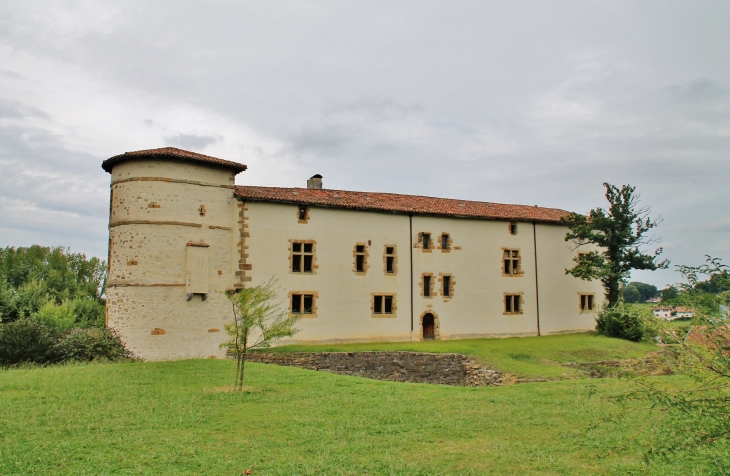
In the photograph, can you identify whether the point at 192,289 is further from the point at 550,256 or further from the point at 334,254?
the point at 550,256

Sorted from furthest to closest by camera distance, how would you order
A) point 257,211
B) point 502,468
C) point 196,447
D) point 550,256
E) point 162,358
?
point 550,256, point 257,211, point 162,358, point 196,447, point 502,468

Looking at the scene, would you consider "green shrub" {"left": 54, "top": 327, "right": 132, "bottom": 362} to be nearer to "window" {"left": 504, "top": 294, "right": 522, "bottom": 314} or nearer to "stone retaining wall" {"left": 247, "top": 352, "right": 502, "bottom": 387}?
"stone retaining wall" {"left": 247, "top": 352, "right": 502, "bottom": 387}

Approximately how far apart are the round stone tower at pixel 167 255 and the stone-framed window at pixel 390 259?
308 inches

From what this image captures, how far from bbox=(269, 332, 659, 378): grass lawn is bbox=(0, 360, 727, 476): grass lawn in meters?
5.67

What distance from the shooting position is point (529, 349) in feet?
81.7

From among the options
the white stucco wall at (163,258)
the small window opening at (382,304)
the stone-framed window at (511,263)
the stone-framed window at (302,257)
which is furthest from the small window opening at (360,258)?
the stone-framed window at (511,263)

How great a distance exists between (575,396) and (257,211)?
15.6 metres

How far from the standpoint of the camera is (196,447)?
884 centimetres

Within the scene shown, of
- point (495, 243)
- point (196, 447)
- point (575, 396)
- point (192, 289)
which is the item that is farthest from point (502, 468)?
point (495, 243)

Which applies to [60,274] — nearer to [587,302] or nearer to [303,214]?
[303,214]

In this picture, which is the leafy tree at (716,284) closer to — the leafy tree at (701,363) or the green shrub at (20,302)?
the leafy tree at (701,363)

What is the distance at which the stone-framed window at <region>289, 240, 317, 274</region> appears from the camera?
25.0 metres

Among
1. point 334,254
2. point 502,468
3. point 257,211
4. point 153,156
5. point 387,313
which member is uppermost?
point 153,156

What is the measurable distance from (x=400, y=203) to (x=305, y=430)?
19.5 metres
